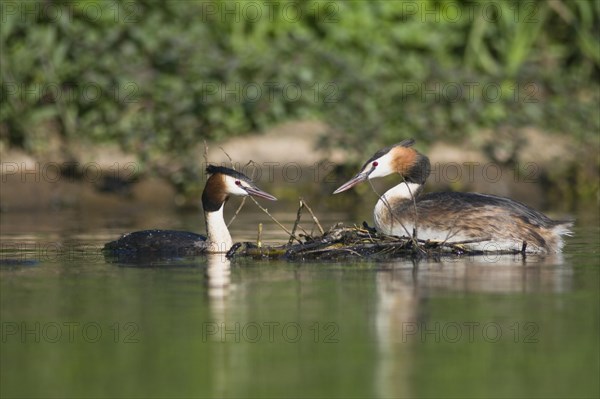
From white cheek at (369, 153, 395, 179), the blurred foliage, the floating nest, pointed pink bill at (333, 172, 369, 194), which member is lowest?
the floating nest

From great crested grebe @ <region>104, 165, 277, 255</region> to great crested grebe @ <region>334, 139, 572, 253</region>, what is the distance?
3.88 ft

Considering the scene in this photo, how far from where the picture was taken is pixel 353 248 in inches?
466

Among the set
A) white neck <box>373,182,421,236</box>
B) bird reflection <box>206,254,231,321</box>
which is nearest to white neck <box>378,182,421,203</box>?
white neck <box>373,182,421,236</box>

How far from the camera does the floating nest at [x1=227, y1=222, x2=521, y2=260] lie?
1184 centimetres

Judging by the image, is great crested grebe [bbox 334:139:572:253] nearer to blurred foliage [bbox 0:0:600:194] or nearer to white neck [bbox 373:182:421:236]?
white neck [bbox 373:182:421:236]

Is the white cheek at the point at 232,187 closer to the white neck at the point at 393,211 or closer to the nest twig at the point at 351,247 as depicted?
the nest twig at the point at 351,247

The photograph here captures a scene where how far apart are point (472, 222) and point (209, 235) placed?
2.29m

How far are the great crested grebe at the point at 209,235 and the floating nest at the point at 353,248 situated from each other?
1.19ft

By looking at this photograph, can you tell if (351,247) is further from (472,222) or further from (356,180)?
(356,180)

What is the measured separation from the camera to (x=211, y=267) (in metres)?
11.5

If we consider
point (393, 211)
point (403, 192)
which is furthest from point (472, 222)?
point (403, 192)

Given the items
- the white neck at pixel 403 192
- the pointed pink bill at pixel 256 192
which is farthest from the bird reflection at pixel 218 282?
the white neck at pixel 403 192

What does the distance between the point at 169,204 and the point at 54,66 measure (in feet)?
7.88

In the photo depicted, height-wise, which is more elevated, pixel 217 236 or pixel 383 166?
pixel 383 166
